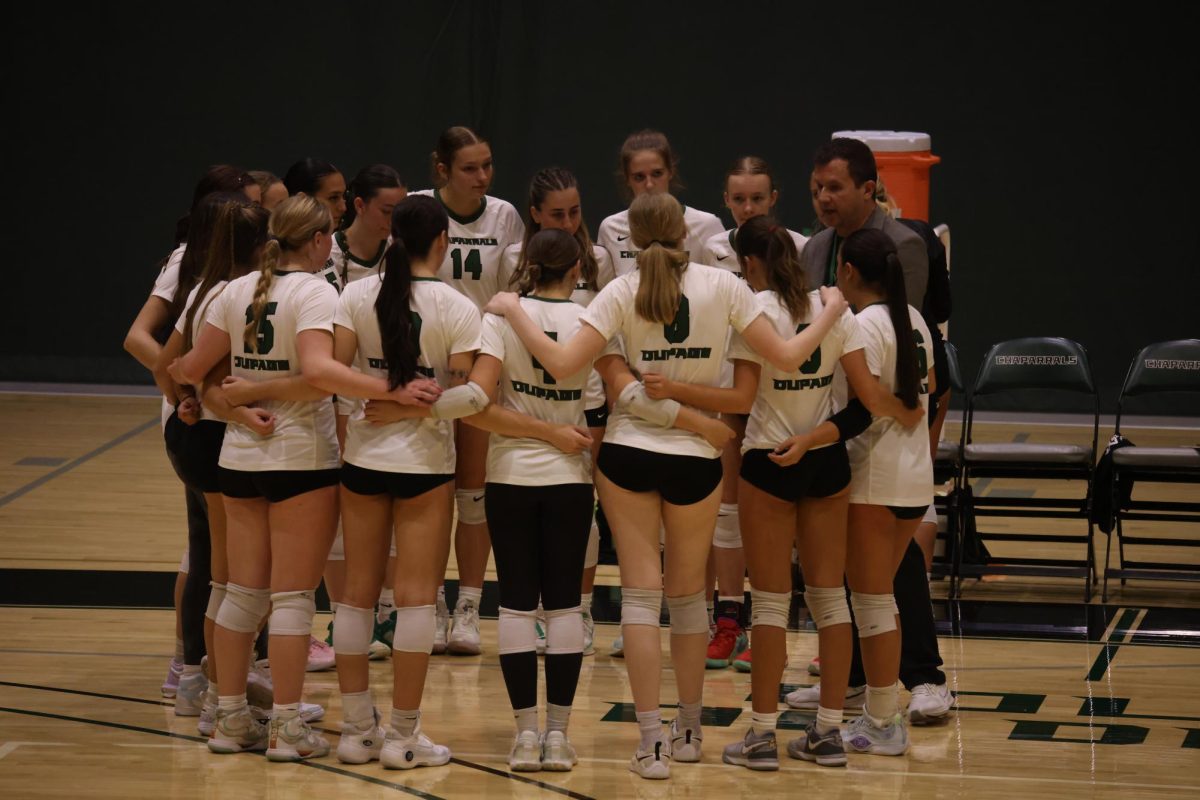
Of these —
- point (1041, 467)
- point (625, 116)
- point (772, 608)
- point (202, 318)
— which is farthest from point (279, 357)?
point (625, 116)

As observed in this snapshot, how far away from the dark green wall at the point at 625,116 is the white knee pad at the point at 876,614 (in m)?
6.46

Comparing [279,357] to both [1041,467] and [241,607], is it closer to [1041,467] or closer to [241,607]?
[241,607]

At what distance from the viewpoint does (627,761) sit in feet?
14.3

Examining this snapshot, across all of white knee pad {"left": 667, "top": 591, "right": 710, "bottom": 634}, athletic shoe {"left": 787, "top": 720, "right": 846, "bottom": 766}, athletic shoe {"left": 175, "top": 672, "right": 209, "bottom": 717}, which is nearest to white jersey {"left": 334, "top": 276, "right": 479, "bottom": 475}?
white knee pad {"left": 667, "top": 591, "right": 710, "bottom": 634}

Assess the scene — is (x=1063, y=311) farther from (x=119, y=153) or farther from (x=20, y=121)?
(x=20, y=121)

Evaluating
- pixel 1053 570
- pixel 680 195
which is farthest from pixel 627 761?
pixel 680 195

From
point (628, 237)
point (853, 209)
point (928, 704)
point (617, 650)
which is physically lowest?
point (617, 650)

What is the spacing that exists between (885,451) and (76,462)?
5928mm

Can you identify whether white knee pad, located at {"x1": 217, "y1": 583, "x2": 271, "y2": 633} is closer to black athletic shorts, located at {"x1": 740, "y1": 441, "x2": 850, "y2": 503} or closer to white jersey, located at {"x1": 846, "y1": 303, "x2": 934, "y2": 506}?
black athletic shorts, located at {"x1": 740, "y1": 441, "x2": 850, "y2": 503}

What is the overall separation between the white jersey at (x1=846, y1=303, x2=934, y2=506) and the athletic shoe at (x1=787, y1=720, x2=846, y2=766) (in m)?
0.68

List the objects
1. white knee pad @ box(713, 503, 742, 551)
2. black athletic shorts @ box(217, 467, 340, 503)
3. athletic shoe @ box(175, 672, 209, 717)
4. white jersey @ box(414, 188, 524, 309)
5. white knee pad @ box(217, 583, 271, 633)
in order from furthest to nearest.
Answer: white jersey @ box(414, 188, 524, 309), white knee pad @ box(713, 503, 742, 551), athletic shoe @ box(175, 672, 209, 717), white knee pad @ box(217, 583, 271, 633), black athletic shorts @ box(217, 467, 340, 503)

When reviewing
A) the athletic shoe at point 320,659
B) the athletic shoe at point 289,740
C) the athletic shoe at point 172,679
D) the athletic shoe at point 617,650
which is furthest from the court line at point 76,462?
the athletic shoe at point 289,740

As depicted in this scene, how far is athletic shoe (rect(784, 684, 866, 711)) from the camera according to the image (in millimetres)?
4809

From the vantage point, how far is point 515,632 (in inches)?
164
